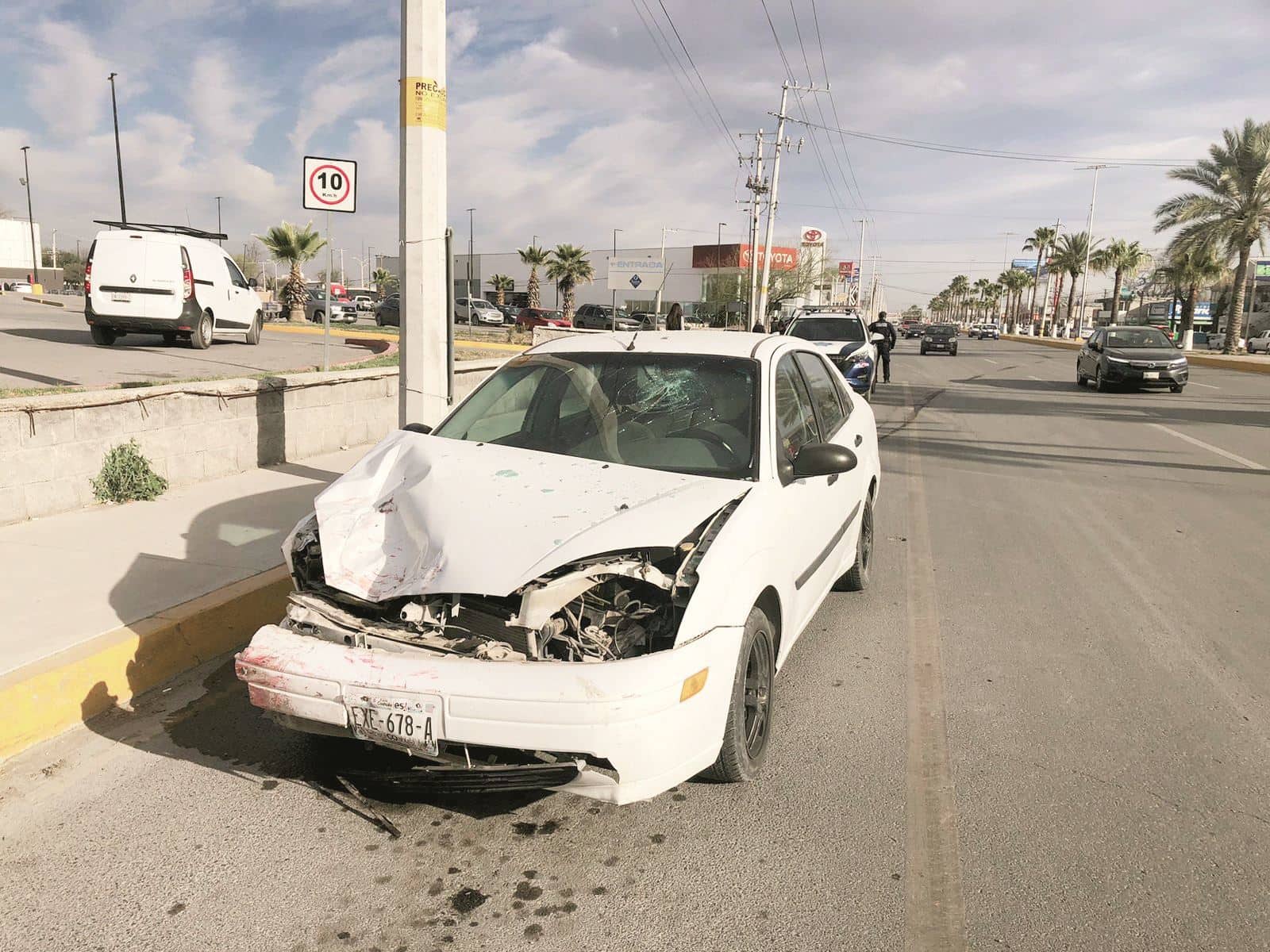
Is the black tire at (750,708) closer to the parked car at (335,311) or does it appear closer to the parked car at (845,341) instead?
the parked car at (845,341)

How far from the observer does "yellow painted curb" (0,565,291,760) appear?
142 inches

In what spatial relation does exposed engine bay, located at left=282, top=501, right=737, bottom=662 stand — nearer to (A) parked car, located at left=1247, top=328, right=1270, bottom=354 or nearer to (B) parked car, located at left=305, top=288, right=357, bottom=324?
(B) parked car, located at left=305, top=288, right=357, bottom=324

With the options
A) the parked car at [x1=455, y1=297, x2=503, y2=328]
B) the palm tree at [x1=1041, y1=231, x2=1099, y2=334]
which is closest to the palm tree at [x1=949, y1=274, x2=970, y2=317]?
the palm tree at [x1=1041, y1=231, x2=1099, y2=334]

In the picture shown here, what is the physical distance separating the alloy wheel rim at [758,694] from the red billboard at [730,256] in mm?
74267

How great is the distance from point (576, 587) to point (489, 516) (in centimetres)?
54

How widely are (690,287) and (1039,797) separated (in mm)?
82165

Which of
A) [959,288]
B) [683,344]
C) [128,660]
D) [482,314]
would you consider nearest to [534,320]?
[482,314]

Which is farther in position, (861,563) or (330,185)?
(330,185)

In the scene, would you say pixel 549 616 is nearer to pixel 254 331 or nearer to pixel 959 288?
pixel 254 331

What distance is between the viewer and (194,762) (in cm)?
354

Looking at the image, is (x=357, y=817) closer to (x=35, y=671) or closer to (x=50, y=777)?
(x=50, y=777)

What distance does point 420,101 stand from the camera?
661 cm

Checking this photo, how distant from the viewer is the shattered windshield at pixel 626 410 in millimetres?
3971

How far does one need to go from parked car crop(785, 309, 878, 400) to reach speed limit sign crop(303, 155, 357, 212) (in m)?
9.65
